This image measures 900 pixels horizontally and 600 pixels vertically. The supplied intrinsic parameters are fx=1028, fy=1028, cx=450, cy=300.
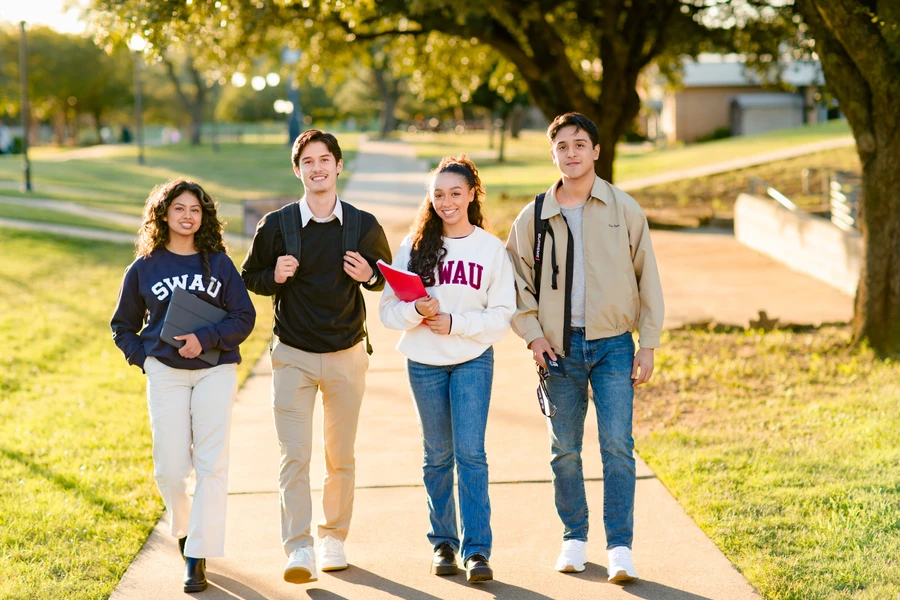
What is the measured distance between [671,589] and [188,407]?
2.20 meters

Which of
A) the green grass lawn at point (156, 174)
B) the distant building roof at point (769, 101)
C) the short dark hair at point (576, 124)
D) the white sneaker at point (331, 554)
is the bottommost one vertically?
the white sneaker at point (331, 554)

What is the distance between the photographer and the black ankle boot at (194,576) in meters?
4.40

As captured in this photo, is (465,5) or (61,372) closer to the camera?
(61,372)

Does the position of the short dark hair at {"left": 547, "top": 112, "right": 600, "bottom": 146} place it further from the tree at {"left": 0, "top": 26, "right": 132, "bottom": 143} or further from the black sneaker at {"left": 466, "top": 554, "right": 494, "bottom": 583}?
the tree at {"left": 0, "top": 26, "right": 132, "bottom": 143}

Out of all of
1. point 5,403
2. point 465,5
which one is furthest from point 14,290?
point 465,5

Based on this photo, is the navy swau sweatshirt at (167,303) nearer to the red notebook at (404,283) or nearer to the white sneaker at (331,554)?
the red notebook at (404,283)

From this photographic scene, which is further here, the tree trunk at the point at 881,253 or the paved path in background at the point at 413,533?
the tree trunk at the point at 881,253

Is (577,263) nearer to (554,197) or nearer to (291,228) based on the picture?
(554,197)

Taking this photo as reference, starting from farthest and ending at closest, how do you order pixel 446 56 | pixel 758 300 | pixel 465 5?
pixel 446 56, pixel 758 300, pixel 465 5

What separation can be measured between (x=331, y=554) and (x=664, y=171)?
101 ft

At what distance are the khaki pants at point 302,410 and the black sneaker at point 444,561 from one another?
1.86 ft

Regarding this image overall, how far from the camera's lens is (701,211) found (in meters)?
23.6

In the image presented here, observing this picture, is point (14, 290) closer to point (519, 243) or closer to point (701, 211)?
point (519, 243)

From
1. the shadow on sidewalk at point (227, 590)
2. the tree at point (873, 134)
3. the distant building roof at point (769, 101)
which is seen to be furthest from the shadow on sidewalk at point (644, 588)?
the distant building roof at point (769, 101)
